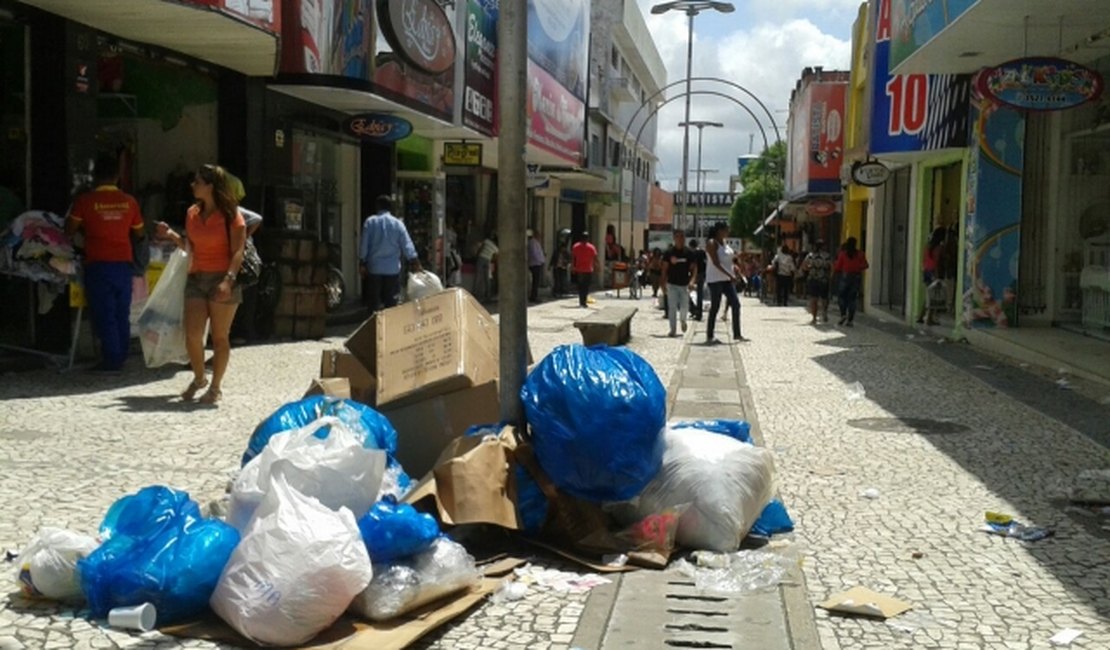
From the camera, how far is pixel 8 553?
4.71 meters

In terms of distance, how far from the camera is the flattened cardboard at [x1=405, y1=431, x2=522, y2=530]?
15.7 ft

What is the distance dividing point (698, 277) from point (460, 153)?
198 inches

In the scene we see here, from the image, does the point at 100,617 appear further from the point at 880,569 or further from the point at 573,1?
the point at 573,1

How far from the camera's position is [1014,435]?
27.6ft

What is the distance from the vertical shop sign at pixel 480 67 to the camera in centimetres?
2070

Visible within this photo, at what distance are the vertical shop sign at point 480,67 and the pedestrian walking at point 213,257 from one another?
12195 mm

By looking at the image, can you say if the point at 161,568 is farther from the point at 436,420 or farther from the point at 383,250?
the point at 383,250

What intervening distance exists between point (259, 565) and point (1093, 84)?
10627 mm

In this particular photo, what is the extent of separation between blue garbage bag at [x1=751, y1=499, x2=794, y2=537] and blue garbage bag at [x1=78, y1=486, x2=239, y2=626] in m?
2.49

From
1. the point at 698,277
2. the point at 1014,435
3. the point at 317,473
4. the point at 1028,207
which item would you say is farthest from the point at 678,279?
the point at 317,473

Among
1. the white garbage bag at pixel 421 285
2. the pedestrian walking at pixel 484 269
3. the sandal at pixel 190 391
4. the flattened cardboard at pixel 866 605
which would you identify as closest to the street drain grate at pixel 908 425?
the flattened cardboard at pixel 866 605

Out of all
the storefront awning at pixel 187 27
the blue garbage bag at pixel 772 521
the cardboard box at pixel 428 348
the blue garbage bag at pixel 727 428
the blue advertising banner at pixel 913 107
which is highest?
the blue advertising banner at pixel 913 107

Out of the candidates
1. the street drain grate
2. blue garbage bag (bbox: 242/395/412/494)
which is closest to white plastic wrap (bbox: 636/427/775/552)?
blue garbage bag (bbox: 242/395/412/494)

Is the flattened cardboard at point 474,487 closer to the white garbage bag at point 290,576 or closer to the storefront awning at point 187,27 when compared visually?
the white garbage bag at point 290,576
